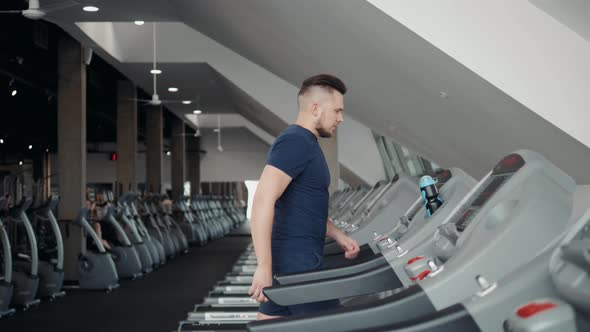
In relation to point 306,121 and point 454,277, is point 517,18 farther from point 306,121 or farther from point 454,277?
point 454,277

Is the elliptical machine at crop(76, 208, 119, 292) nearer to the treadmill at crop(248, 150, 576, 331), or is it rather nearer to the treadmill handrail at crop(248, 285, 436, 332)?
the treadmill at crop(248, 150, 576, 331)

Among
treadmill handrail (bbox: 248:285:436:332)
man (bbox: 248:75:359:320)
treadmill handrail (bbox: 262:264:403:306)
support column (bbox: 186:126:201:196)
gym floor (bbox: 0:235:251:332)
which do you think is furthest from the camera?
support column (bbox: 186:126:201:196)

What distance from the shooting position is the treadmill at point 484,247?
1295 millimetres

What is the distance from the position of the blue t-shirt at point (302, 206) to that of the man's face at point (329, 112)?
0.04m

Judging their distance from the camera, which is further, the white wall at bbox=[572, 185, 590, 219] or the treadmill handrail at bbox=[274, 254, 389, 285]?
the treadmill handrail at bbox=[274, 254, 389, 285]

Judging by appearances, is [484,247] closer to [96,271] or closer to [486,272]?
[486,272]

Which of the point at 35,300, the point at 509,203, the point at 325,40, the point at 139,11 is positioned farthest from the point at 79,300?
the point at 509,203

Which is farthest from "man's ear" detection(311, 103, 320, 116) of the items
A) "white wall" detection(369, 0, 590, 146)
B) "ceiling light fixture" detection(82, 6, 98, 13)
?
"ceiling light fixture" detection(82, 6, 98, 13)

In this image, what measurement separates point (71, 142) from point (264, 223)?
8.00 metres

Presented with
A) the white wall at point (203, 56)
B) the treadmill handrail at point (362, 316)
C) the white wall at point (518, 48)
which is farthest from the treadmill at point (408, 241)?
the white wall at point (203, 56)

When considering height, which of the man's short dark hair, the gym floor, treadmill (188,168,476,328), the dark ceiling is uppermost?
the dark ceiling

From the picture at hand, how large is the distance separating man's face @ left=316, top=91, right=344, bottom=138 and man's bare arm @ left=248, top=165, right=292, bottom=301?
0.21 metres

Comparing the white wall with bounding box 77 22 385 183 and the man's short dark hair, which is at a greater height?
the white wall with bounding box 77 22 385 183

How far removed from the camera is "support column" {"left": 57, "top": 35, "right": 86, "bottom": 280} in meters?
9.49
